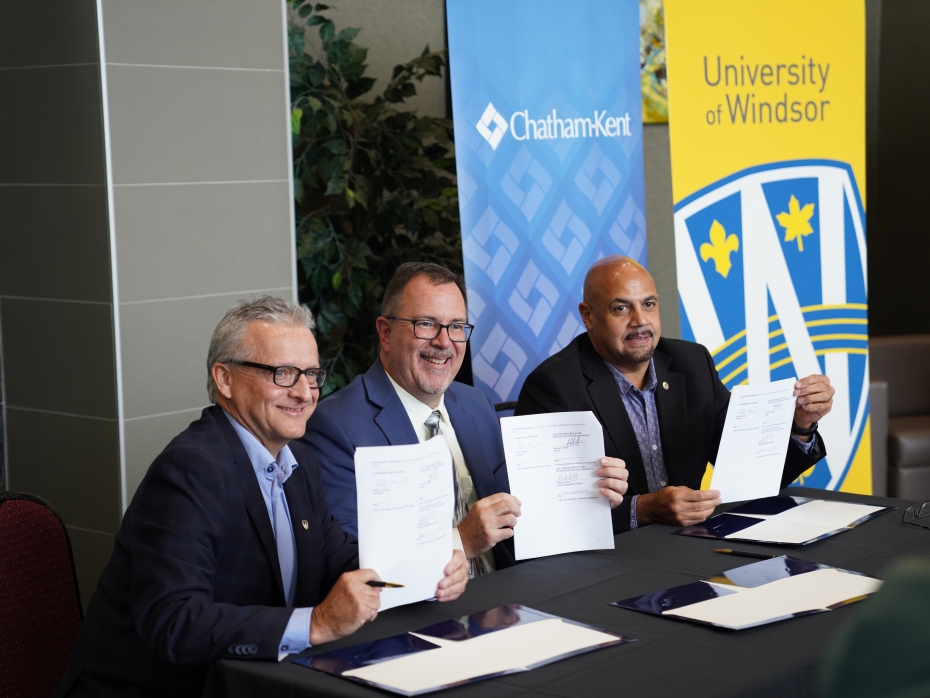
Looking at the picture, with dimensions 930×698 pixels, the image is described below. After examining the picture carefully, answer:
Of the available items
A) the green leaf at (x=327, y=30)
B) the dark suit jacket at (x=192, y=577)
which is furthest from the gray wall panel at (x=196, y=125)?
the dark suit jacket at (x=192, y=577)

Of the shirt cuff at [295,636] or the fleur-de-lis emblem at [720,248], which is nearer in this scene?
the shirt cuff at [295,636]

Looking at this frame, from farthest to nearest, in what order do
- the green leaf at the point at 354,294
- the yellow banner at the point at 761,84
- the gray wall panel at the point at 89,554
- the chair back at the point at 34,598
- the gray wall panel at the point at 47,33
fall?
the green leaf at the point at 354,294 → the yellow banner at the point at 761,84 → the gray wall panel at the point at 89,554 → the gray wall panel at the point at 47,33 → the chair back at the point at 34,598

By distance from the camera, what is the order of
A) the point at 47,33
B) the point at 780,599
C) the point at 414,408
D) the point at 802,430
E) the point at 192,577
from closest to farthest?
1. the point at 192,577
2. the point at 780,599
3. the point at 414,408
4. the point at 802,430
5. the point at 47,33

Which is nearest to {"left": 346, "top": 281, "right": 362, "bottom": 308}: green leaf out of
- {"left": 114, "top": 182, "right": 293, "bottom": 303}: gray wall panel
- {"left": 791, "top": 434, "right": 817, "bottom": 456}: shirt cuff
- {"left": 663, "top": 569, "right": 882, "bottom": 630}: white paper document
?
{"left": 114, "top": 182, "right": 293, "bottom": 303}: gray wall panel

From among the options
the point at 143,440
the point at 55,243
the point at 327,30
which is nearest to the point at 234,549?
the point at 143,440

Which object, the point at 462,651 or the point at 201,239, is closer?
the point at 462,651

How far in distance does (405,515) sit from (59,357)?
2.24 m

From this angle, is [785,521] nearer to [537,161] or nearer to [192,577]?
[192,577]

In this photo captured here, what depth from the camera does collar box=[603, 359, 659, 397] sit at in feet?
10.2

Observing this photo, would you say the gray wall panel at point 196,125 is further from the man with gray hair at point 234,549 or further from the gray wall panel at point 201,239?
the man with gray hair at point 234,549

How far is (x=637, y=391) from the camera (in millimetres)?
3107

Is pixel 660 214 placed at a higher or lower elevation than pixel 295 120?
lower

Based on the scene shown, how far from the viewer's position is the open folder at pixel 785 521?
7.89ft

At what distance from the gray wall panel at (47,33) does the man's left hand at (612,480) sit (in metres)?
2.16
